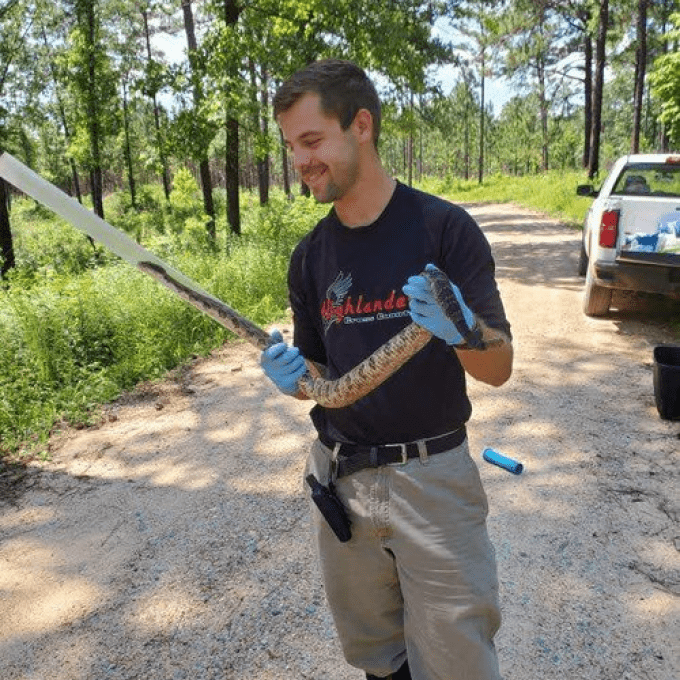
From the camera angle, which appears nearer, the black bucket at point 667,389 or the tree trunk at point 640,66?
the black bucket at point 667,389

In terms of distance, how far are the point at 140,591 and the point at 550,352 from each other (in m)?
4.98

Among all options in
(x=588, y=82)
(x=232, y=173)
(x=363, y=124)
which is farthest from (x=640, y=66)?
(x=363, y=124)

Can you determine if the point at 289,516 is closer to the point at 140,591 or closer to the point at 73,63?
the point at 140,591

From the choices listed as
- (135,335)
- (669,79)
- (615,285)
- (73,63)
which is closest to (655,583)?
(615,285)

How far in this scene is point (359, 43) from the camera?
11.8 metres

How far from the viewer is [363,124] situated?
1753mm

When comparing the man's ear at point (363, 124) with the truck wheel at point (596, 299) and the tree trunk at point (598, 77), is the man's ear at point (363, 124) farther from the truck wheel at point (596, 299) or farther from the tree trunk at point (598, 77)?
the tree trunk at point (598, 77)

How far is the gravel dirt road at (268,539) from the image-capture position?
2775 millimetres

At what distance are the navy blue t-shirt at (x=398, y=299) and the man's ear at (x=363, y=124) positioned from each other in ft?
0.62

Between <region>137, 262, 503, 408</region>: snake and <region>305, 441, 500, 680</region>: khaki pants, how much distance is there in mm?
294

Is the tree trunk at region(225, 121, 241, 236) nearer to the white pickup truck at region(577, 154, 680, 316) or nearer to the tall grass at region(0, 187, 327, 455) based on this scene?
the tall grass at region(0, 187, 327, 455)

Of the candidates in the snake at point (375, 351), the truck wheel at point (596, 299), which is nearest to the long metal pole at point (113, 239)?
the snake at point (375, 351)

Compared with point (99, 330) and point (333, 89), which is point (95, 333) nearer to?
point (99, 330)

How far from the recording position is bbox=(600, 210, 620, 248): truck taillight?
6.63 m
